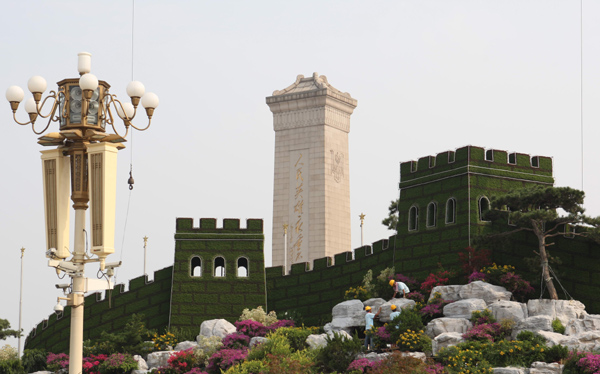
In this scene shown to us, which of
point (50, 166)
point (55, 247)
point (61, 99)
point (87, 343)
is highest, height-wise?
point (61, 99)

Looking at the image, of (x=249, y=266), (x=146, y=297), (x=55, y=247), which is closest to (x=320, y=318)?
(x=249, y=266)

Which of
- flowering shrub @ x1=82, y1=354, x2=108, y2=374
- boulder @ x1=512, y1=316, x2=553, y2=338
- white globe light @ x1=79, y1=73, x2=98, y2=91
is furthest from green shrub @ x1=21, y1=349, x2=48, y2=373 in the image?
white globe light @ x1=79, y1=73, x2=98, y2=91

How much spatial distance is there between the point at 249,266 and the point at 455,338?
13.1 metres

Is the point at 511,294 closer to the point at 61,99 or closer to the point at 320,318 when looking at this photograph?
the point at 320,318

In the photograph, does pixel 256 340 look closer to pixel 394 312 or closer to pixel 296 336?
pixel 296 336

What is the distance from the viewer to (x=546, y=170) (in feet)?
120

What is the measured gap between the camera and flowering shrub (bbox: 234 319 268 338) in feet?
118

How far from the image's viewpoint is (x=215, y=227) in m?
41.1

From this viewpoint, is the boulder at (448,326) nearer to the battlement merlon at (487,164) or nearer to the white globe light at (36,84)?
the battlement merlon at (487,164)

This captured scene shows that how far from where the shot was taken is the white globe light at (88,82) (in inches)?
617

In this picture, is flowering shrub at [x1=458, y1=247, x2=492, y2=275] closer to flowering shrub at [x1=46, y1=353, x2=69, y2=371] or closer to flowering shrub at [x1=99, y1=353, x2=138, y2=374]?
flowering shrub at [x1=99, y1=353, x2=138, y2=374]

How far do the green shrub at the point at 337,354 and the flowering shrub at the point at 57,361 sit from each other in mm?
12721

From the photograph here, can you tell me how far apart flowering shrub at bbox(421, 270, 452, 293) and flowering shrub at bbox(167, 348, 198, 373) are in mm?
9091

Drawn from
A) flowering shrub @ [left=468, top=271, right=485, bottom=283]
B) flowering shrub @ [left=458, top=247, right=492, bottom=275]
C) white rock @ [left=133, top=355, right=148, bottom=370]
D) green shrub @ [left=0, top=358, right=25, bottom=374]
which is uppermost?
flowering shrub @ [left=458, top=247, right=492, bottom=275]
